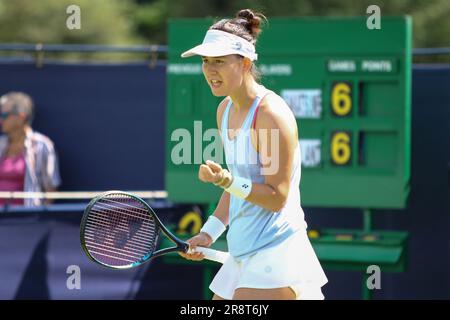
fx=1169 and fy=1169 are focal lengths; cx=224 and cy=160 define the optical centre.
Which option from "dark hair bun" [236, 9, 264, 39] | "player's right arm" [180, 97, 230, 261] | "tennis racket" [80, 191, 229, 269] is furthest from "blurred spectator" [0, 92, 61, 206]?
"dark hair bun" [236, 9, 264, 39]

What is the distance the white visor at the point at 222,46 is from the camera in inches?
177

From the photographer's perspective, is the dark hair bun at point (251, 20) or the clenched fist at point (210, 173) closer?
the clenched fist at point (210, 173)

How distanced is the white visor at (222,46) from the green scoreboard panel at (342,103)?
222cm

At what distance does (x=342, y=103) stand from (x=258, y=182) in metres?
2.61

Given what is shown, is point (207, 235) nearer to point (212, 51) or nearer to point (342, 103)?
point (212, 51)

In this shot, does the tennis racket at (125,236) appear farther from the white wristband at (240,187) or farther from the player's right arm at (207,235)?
the white wristband at (240,187)

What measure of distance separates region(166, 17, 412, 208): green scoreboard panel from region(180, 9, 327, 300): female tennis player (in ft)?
Result: 7.34

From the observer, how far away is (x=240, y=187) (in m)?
4.36

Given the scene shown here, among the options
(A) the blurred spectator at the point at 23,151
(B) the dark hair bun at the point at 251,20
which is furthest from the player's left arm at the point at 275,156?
(A) the blurred spectator at the point at 23,151

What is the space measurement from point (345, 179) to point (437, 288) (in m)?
1.09

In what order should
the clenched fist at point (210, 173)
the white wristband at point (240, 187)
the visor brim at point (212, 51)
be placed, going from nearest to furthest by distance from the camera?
1. the clenched fist at point (210, 173)
2. the white wristband at point (240, 187)
3. the visor brim at point (212, 51)

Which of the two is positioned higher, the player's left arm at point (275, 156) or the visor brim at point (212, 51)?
the visor brim at point (212, 51)

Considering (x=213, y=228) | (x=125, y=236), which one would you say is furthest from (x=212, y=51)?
(x=125, y=236)
